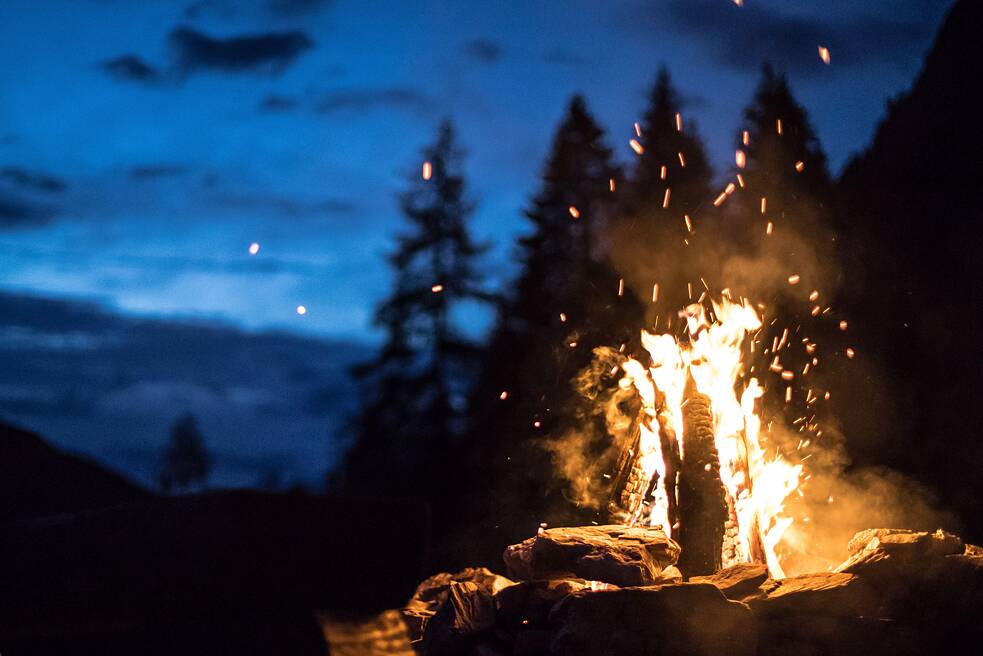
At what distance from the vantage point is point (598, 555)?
23.5 feet

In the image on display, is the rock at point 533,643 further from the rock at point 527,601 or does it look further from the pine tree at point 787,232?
the pine tree at point 787,232

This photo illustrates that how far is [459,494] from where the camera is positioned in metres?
19.1

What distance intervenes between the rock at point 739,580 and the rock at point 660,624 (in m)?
0.29

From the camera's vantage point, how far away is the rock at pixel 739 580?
6.61 meters

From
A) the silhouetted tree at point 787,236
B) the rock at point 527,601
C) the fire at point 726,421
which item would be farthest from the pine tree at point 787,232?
the rock at point 527,601

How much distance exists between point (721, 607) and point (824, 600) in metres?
0.88

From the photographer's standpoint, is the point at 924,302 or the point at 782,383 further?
the point at 924,302

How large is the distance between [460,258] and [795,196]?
10478 mm

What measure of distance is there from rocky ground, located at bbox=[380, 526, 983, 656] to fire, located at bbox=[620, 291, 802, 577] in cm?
121

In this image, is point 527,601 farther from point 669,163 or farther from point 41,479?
point 669,163

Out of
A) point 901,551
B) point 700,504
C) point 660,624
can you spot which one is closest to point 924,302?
point 700,504

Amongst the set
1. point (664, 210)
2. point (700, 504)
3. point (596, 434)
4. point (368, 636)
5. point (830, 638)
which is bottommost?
point (830, 638)

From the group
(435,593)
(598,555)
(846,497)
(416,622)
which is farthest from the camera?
(846,497)

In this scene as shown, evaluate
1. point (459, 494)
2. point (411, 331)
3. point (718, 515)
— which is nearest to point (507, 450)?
point (459, 494)
